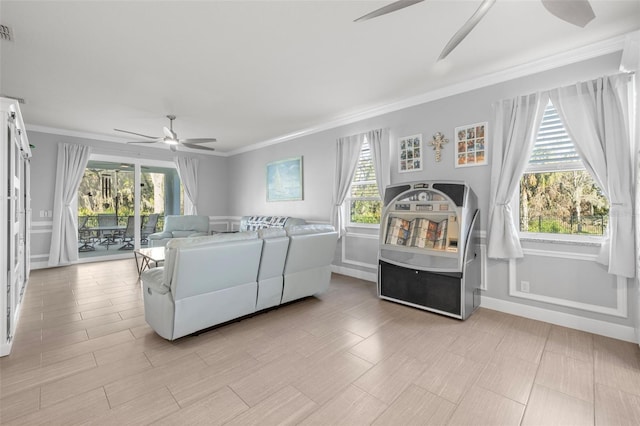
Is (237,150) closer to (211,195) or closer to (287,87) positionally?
(211,195)

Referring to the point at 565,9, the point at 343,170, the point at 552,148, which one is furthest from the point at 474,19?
the point at 343,170

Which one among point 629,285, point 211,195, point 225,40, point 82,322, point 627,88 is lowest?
point 82,322

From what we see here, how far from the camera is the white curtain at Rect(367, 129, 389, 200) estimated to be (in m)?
4.27

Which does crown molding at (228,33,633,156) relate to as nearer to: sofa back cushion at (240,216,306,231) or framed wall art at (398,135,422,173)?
framed wall art at (398,135,422,173)

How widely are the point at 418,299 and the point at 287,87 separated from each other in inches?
120

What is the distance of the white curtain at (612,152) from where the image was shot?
2490 millimetres

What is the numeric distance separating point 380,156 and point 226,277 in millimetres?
2800

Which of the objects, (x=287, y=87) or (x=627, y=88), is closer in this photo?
(x=627, y=88)

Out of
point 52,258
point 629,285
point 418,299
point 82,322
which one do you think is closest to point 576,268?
point 629,285

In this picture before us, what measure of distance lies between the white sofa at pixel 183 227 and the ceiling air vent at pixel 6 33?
164 inches

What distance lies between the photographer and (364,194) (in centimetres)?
473

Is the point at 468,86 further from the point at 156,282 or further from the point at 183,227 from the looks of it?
the point at 183,227

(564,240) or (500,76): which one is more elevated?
(500,76)

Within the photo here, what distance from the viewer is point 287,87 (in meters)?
3.68
